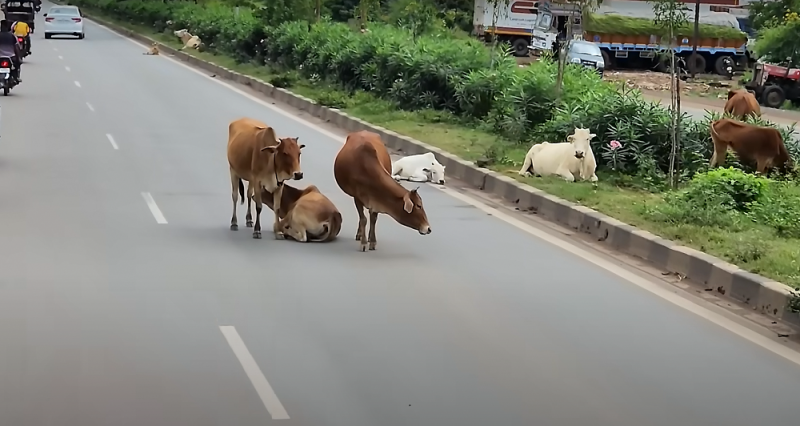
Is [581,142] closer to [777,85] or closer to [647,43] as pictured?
[777,85]

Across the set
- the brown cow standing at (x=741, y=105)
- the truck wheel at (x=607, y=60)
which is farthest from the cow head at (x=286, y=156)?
the truck wheel at (x=607, y=60)

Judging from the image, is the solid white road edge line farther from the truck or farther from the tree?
the truck

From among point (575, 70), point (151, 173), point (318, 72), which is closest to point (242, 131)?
point (151, 173)

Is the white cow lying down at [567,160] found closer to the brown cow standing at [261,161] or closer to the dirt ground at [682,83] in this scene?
the brown cow standing at [261,161]

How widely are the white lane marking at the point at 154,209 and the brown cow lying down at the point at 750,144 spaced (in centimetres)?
705

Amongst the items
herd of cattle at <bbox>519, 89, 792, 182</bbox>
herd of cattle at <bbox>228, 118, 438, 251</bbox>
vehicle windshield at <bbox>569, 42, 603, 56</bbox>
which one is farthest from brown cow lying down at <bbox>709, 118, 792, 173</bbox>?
vehicle windshield at <bbox>569, 42, 603, 56</bbox>

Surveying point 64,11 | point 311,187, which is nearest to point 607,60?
point 64,11

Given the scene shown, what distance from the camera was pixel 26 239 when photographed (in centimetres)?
1079

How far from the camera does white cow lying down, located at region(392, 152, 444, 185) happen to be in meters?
15.3

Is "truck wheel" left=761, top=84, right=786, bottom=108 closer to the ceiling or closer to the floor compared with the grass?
closer to the floor

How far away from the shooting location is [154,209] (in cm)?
1262

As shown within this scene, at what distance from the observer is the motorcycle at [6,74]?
24.6 m

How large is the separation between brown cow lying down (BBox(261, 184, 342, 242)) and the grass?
38057 mm

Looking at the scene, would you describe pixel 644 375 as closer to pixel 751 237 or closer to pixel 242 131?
pixel 751 237
